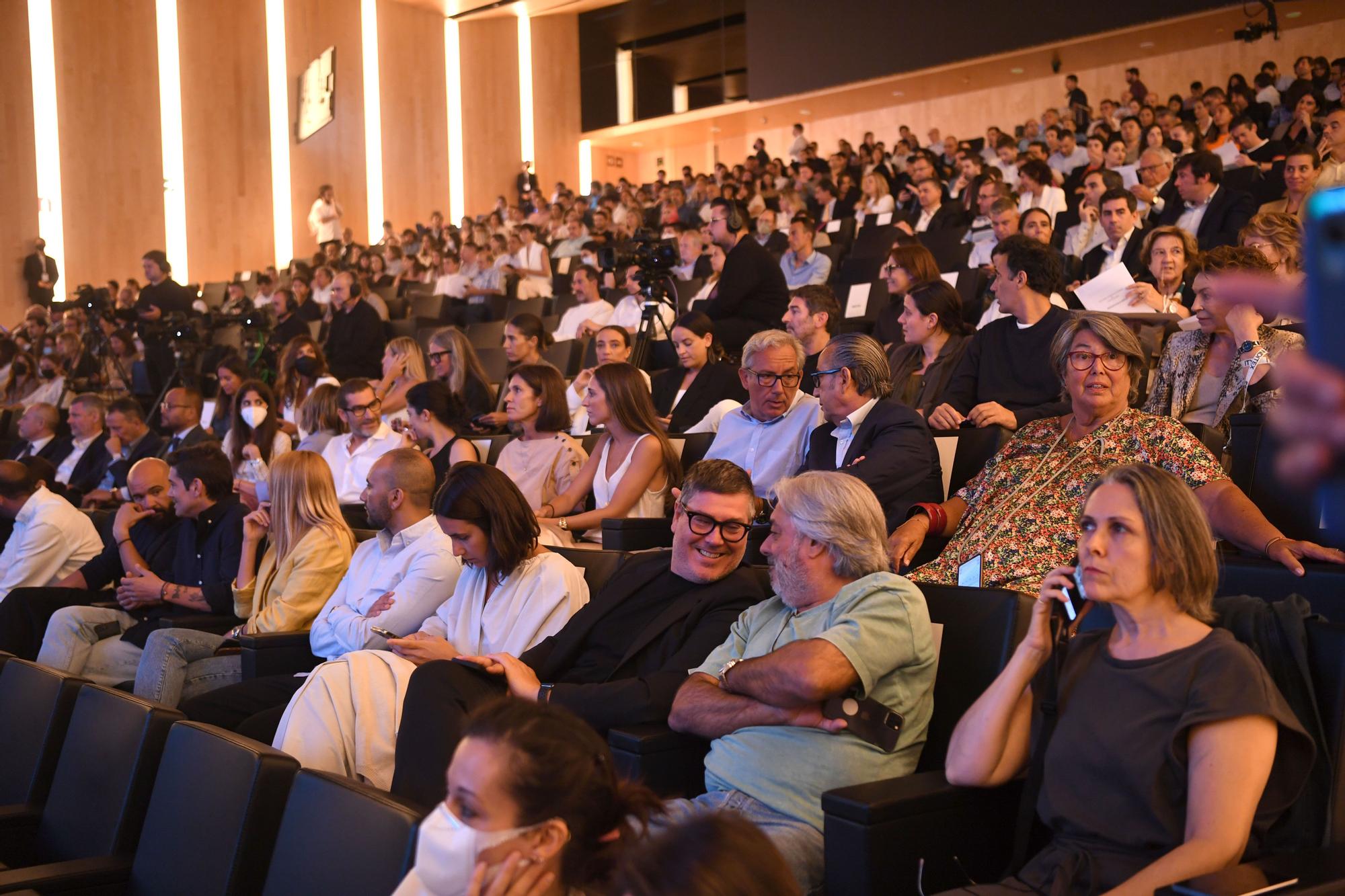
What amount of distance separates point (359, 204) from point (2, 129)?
14.9 feet

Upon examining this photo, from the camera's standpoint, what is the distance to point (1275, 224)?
328 cm

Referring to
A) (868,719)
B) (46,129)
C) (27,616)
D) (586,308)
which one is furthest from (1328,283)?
(46,129)

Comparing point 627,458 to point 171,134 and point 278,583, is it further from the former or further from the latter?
point 171,134

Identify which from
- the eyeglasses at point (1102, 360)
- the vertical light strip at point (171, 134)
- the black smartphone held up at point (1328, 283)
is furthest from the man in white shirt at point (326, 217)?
the black smartphone held up at point (1328, 283)

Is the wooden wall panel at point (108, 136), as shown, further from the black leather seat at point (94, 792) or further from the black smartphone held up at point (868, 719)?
the black smartphone held up at point (868, 719)

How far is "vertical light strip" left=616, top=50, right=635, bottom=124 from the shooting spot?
18.1m

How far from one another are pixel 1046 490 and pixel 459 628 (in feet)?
4.58

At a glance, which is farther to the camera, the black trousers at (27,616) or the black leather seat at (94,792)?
the black trousers at (27,616)

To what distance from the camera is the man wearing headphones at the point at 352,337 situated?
760 cm

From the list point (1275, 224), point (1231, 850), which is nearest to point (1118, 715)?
point (1231, 850)

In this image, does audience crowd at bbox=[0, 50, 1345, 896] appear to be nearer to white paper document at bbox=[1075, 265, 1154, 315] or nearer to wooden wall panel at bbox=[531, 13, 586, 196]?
white paper document at bbox=[1075, 265, 1154, 315]

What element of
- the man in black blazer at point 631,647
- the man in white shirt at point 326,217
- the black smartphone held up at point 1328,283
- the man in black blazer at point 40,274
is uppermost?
the man in white shirt at point 326,217

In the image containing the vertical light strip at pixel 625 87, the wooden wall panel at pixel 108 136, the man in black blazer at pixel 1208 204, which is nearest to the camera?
the man in black blazer at pixel 1208 204

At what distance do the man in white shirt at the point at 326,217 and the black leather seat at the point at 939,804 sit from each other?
14.1 m
